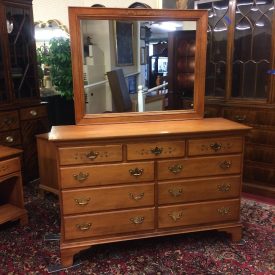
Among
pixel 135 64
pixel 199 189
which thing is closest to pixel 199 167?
pixel 199 189

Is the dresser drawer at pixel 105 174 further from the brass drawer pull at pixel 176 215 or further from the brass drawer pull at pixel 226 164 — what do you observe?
the brass drawer pull at pixel 226 164

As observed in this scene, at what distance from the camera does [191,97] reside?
245cm

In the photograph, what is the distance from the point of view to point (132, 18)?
2203mm

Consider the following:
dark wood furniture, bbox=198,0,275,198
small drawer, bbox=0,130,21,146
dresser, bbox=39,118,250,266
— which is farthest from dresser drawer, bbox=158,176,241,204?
small drawer, bbox=0,130,21,146

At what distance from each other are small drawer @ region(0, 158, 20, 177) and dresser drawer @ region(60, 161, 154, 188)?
0.71 meters

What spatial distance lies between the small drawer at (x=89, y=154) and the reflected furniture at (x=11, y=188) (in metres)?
0.74

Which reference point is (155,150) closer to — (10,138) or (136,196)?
(136,196)

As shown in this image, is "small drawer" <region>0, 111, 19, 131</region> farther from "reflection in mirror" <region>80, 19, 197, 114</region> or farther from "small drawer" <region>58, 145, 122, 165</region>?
"small drawer" <region>58, 145, 122, 165</region>

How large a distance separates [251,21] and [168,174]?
Result: 176 cm

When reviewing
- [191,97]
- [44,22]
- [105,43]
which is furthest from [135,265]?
[44,22]

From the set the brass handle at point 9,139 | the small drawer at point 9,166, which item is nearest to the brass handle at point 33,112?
the brass handle at point 9,139

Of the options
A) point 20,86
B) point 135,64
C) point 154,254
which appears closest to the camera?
point 154,254

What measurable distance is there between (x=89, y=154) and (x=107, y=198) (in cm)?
32

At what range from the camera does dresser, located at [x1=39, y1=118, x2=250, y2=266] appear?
76.5 inches
